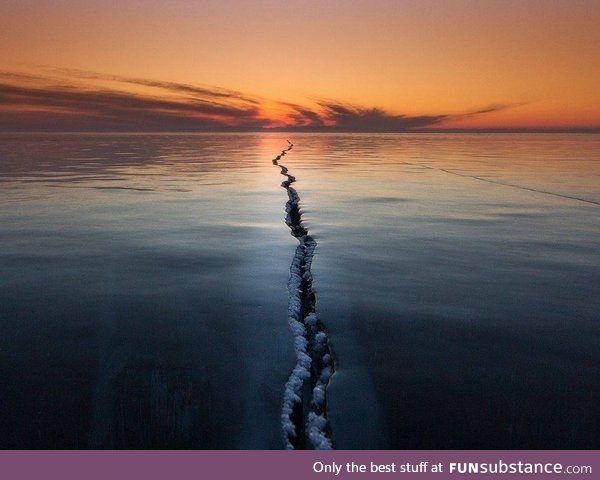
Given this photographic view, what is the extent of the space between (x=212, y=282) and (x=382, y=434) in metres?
2.53

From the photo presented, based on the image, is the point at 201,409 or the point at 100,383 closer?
the point at 201,409

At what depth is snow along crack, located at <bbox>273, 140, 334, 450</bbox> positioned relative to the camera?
2562mm

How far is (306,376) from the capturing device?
3.09m

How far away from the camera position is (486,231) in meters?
7.10

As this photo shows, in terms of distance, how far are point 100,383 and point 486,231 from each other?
560 cm

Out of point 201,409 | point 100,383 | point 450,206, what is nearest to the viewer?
point 201,409

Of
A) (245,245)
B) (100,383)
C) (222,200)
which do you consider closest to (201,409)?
(100,383)

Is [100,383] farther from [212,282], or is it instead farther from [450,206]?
[450,206]

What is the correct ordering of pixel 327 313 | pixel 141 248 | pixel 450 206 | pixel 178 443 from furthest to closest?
1. pixel 450 206
2. pixel 141 248
3. pixel 327 313
4. pixel 178 443

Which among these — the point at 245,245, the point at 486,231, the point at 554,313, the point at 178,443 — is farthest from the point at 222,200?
the point at 178,443

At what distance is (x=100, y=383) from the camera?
2969mm

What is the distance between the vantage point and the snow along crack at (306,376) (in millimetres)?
2562

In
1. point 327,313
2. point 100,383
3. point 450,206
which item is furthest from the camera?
point 450,206

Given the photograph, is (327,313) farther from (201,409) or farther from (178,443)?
(178,443)
